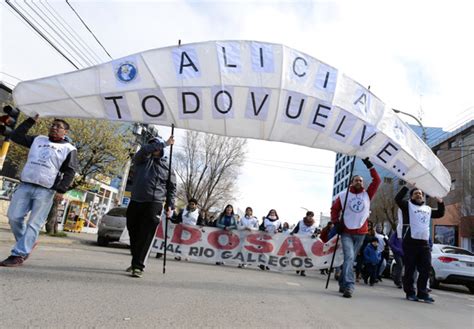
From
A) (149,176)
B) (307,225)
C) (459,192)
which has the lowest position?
(149,176)

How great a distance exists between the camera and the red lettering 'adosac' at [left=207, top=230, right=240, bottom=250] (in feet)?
35.4

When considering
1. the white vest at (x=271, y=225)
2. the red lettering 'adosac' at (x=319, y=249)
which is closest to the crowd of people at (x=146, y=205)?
the red lettering 'adosac' at (x=319, y=249)

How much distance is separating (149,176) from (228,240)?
5.40 meters

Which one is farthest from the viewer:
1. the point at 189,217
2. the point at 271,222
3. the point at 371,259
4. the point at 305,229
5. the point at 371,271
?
the point at 271,222

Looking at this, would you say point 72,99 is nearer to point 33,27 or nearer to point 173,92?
point 173,92

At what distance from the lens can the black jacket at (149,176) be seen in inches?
232

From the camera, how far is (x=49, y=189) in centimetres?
537

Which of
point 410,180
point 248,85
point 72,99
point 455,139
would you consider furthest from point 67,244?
point 455,139

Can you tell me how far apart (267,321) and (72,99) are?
4534mm

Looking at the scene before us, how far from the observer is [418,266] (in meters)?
7.61

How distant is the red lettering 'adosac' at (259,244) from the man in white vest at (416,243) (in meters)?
3.92

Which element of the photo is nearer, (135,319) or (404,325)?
(135,319)

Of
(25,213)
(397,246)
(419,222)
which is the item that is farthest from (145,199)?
(397,246)

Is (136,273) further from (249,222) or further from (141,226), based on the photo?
(249,222)
